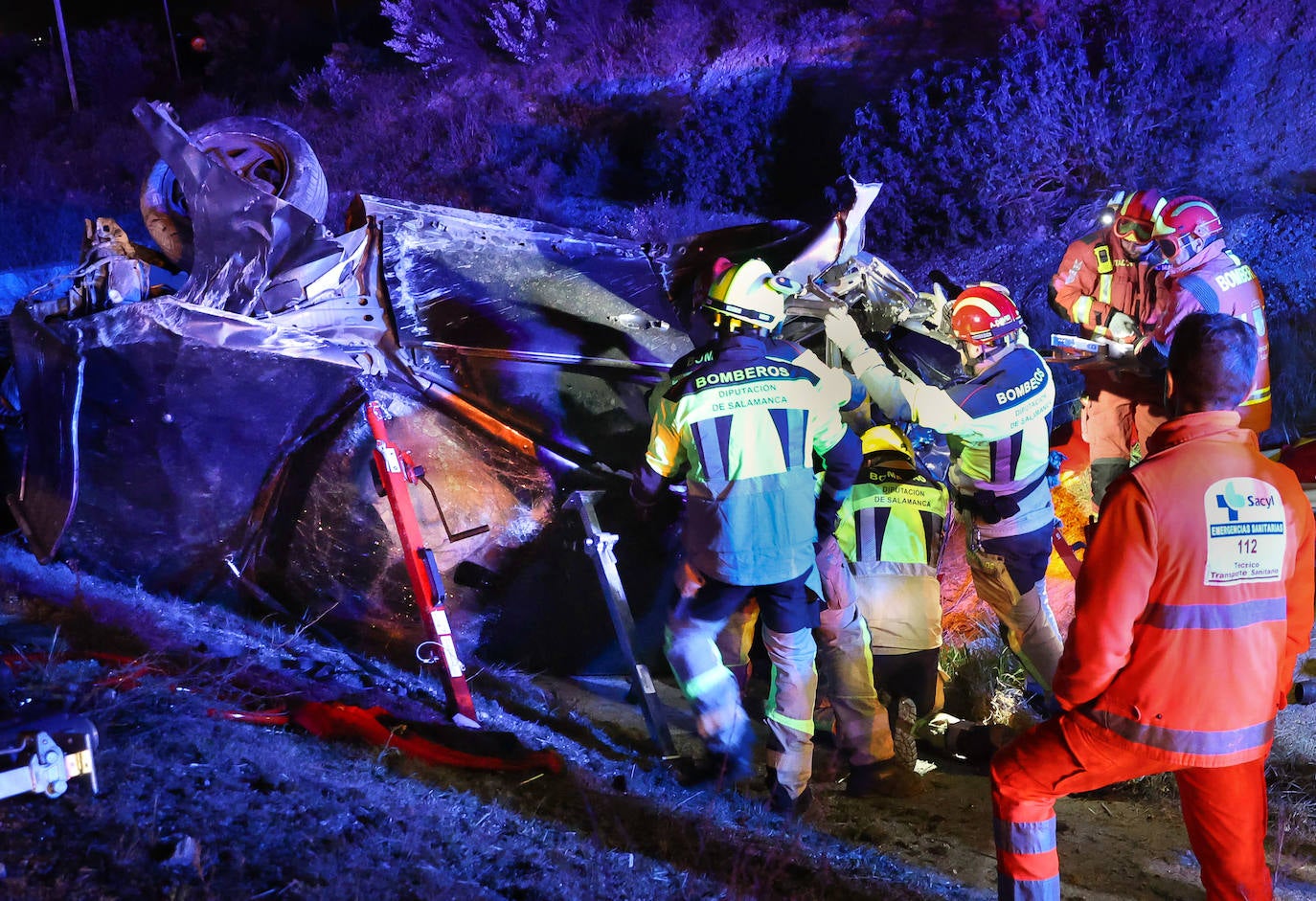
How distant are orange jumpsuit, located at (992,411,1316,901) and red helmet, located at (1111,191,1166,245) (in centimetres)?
332

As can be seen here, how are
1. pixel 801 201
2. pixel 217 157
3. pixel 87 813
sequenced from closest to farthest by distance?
pixel 87 813 → pixel 217 157 → pixel 801 201

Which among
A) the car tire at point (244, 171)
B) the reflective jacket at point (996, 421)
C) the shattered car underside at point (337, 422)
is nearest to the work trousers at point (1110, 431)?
the reflective jacket at point (996, 421)

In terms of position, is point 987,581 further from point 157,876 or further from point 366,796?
point 157,876

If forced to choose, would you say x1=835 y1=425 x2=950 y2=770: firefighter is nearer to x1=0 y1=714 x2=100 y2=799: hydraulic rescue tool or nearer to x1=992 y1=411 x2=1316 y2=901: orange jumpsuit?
x1=992 y1=411 x2=1316 y2=901: orange jumpsuit

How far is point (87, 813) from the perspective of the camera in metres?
2.47

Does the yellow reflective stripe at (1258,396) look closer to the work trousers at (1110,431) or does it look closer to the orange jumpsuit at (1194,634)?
the work trousers at (1110,431)

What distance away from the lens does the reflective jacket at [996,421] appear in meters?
4.05

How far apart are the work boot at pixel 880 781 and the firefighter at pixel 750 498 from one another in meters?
0.26

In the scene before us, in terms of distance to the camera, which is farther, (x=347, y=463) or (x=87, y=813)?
(x=347, y=463)

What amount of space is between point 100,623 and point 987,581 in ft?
13.0

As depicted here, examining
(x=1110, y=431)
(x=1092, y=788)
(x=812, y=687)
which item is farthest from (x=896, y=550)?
(x=1110, y=431)

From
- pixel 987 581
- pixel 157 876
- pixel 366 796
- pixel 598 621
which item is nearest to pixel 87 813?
pixel 157 876

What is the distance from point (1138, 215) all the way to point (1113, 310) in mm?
664

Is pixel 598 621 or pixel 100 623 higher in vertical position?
pixel 100 623
